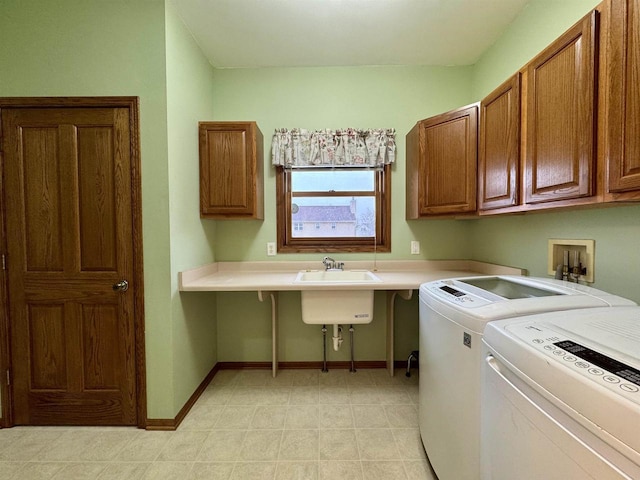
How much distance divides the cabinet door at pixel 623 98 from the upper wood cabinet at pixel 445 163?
0.85 m

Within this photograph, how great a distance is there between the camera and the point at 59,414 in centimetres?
171

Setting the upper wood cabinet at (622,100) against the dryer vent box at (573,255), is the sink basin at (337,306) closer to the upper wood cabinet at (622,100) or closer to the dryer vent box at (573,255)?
the dryer vent box at (573,255)

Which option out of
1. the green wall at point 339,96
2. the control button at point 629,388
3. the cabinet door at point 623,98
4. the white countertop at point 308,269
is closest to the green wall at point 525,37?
the green wall at point 339,96

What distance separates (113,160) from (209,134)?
2.14ft

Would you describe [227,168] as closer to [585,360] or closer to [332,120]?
[332,120]

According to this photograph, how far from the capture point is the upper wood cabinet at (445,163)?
5.85ft

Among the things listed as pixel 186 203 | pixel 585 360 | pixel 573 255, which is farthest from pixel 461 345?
pixel 186 203

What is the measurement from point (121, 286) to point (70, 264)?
13.6 inches

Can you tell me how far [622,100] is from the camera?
87 cm

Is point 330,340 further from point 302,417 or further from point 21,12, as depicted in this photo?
point 21,12

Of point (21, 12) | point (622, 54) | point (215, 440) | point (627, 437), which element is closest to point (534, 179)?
point (622, 54)

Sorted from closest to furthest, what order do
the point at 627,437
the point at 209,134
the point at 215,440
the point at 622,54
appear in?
the point at 627,437 → the point at 622,54 → the point at 215,440 → the point at 209,134

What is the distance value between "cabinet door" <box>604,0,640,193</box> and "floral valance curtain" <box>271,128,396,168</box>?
1467 mm

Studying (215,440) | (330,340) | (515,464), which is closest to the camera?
(515,464)
